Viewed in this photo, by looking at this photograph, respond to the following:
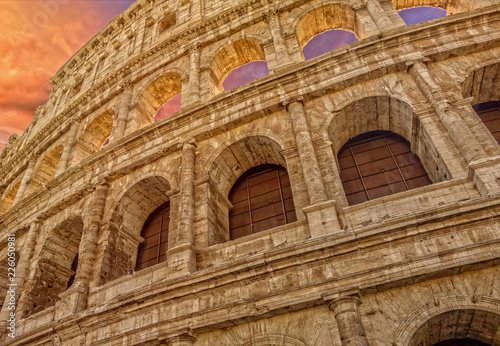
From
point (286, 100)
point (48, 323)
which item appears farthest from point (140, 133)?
point (48, 323)

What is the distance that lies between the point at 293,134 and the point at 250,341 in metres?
4.34

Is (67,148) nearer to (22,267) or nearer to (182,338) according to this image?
(22,267)

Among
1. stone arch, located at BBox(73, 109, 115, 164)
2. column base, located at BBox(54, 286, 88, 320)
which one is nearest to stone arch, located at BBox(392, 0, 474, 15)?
stone arch, located at BBox(73, 109, 115, 164)

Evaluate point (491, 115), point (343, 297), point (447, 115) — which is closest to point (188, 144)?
point (343, 297)

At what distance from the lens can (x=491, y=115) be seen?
27.6ft

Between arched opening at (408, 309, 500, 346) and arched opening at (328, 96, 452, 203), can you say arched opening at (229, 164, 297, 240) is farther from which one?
arched opening at (408, 309, 500, 346)

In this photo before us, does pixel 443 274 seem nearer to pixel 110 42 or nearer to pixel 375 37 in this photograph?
pixel 375 37

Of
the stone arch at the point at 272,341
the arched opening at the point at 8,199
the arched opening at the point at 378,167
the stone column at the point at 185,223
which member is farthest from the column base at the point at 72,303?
the arched opening at the point at 8,199

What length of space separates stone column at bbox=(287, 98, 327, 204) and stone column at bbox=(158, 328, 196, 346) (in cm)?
306

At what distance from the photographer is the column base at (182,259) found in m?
6.63

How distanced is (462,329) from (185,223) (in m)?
5.07

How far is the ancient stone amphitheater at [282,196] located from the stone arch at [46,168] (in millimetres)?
1539

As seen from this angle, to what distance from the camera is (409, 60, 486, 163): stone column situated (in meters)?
6.18

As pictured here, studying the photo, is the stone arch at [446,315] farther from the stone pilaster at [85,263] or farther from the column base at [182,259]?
the stone pilaster at [85,263]
